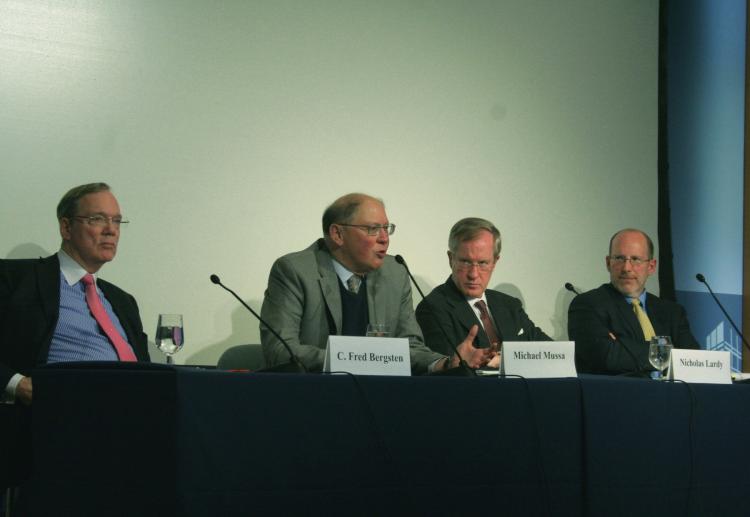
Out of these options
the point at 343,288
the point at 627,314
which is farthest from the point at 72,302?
the point at 627,314

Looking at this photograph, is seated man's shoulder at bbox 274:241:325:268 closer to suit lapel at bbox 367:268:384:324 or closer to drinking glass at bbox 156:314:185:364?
suit lapel at bbox 367:268:384:324

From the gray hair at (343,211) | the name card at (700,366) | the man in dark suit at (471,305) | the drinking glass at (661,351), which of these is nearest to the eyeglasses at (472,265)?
the man in dark suit at (471,305)

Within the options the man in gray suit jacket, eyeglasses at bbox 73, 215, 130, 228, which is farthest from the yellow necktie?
eyeglasses at bbox 73, 215, 130, 228

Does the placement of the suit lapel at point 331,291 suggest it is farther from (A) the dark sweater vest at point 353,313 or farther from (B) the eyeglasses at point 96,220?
(B) the eyeglasses at point 96,220

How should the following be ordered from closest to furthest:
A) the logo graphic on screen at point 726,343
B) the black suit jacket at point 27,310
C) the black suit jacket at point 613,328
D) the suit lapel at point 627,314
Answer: the black suit jacket at point 27,310 < the black suit jacket at point 613,328 < the suit lapel at point 627,314 < the logo graphic on screen at point 726,343

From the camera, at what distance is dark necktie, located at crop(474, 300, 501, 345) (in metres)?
4.04

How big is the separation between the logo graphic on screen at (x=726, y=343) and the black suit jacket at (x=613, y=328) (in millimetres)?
669

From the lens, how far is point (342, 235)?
360cm

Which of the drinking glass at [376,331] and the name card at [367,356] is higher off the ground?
the drinking glass at [376,331]

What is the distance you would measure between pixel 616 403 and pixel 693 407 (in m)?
0.31

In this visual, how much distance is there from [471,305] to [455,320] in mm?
168

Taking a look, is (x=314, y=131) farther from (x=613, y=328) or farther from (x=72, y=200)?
(x=613, y=328)

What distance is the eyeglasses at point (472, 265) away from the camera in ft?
13.3

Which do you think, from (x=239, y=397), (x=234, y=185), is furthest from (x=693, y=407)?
(x=234, y=185)
